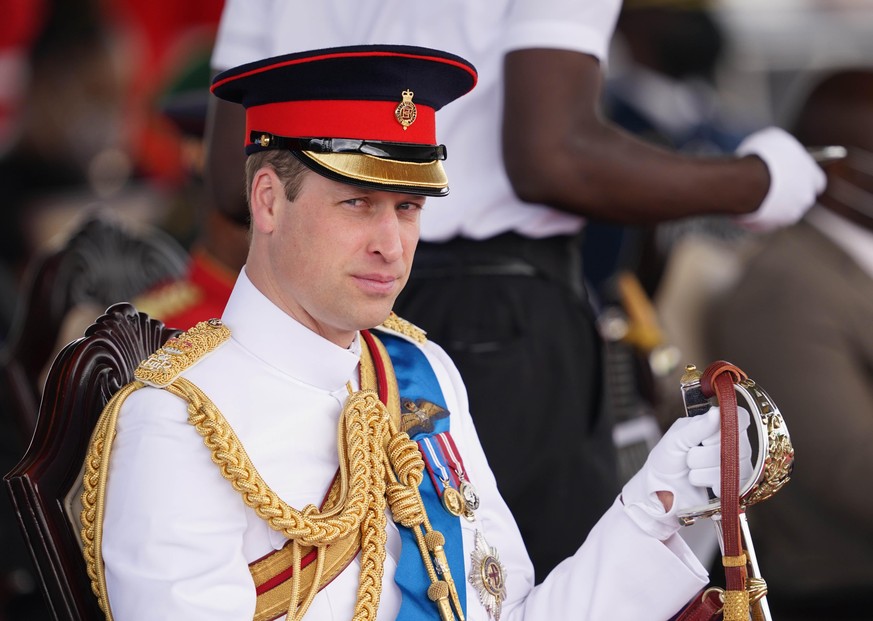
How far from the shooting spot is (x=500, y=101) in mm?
2271

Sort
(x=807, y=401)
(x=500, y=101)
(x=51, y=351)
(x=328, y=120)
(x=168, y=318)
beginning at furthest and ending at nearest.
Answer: (x=807, y=401) → (x=168, y=318) → (x=51, y=351) → (x=500, y=101) → (x=328, y=120)

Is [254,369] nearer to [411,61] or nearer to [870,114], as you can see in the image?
[411,61]

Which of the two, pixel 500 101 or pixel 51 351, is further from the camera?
pixel 51 351

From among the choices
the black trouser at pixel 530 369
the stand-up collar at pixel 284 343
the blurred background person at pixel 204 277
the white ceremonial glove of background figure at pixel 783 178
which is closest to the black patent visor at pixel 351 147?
the stand-up collar at pixel 284 343

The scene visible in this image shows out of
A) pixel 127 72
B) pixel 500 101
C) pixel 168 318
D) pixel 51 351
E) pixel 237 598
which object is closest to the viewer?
pixel 237 598

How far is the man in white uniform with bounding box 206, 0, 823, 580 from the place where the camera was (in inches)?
85.2

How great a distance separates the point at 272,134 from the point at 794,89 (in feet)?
21.2

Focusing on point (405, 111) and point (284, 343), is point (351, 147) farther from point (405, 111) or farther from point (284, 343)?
point (284, 343)

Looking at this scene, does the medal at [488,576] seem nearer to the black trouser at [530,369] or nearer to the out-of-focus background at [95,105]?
the black trouser at [530,369]

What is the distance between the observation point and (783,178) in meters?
2.29

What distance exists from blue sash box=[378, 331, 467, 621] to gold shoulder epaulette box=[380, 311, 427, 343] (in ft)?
0.12

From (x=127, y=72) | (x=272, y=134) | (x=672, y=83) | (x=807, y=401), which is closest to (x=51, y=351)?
(x=272, y=134)

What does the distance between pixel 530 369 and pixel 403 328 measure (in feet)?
1.10

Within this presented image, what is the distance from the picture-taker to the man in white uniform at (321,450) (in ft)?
5.15
